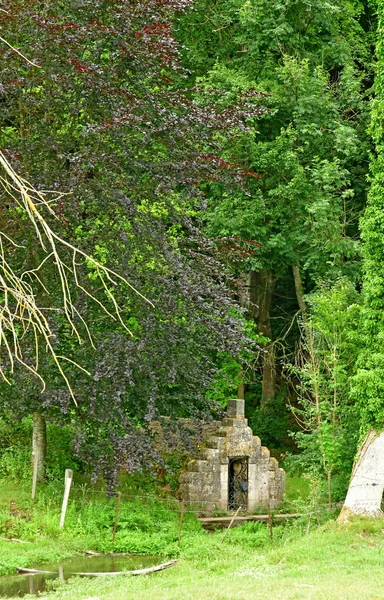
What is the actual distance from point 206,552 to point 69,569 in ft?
Answer: 7.21

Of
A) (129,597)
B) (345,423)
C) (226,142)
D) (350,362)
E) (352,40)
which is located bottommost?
(129,597)

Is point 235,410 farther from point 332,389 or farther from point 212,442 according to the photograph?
point 332,389

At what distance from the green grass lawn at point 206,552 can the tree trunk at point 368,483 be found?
1.28 feet

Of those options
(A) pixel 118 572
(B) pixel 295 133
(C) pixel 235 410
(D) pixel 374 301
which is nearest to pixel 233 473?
(C) pixel 235 410

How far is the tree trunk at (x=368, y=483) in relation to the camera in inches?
595

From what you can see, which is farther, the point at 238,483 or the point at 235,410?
the point at 238,483

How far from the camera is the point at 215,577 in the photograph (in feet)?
40.8

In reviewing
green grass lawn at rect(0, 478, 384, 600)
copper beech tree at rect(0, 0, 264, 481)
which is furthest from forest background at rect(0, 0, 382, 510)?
green grass lawn at rect(0, 478, 384, 600)

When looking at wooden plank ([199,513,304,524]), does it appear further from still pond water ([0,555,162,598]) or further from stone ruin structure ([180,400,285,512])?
still pond water ([0,555,162,598])

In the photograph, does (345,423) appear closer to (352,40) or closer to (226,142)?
(226,142)

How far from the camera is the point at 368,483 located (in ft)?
49.7

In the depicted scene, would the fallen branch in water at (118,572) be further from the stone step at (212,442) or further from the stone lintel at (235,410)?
the stone lintel at (235,410)

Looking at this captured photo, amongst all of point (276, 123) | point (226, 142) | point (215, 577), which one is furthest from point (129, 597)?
point (276, 123)

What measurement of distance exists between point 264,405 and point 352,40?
9681 millimetres
